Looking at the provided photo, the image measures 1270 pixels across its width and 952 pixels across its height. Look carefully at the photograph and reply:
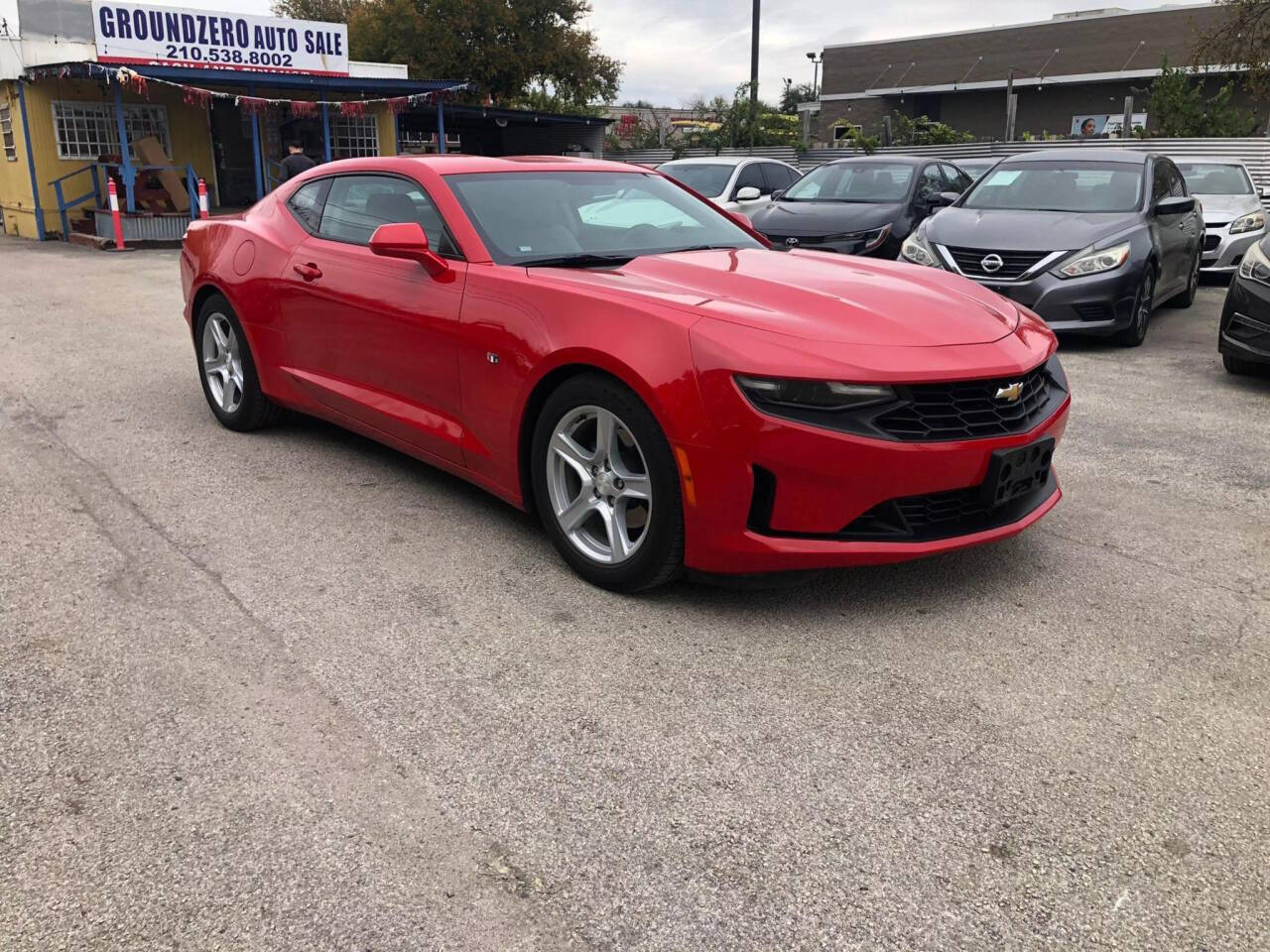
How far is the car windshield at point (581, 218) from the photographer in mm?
4051

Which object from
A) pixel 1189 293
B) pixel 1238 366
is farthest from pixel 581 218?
pixel 1189 293

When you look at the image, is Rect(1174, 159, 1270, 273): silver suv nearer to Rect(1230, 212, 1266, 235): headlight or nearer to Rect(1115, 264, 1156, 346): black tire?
Rect(1230, 212, 1266, 235): headlight

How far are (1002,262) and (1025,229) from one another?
45 cm

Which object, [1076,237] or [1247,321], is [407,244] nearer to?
[1247,321]

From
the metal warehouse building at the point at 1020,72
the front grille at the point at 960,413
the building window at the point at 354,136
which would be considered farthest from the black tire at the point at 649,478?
the metal warehouse building at the point at 1020,72

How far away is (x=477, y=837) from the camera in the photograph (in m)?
2.28

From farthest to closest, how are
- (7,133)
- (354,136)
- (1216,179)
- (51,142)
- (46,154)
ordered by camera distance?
(354,136) → (7,133) → (51,142) → (46,154) → (1216,179)

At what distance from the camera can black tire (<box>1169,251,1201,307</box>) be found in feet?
33.6

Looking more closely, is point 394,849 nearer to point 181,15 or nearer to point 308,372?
point 308,372

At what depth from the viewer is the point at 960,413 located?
323 centimetres

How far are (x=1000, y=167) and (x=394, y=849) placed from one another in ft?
30.0

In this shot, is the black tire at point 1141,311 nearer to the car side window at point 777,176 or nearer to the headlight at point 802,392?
the headlight at point 802,392

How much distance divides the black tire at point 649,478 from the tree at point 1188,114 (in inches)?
952

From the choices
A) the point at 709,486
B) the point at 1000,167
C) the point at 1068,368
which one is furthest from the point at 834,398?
the point at 1000,167
